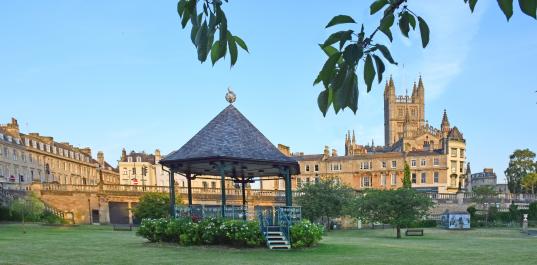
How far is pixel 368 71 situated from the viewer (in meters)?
2.30

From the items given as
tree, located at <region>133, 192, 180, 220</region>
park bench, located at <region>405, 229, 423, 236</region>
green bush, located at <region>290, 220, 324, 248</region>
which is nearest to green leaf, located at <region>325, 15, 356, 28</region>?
green bush, located at <region>290, 220, 324, 248</region>

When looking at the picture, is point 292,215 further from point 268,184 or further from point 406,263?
Result: point 268,184

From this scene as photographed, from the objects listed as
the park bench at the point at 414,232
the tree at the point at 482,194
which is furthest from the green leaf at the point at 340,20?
the tree at the point at 482,194

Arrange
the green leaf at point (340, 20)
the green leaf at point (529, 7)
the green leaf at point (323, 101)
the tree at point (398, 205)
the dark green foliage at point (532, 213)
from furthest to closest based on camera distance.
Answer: the dark green foliage at point (532, 213) < the tree at point (398, 205) < the green leaf at point (323, 101) < the green leaf at point (340, 20) < the green leaf at point (529, 7)

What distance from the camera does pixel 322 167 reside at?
103 meters

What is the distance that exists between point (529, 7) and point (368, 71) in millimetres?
634

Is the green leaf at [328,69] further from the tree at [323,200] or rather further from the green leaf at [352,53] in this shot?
the tree at [323,200]

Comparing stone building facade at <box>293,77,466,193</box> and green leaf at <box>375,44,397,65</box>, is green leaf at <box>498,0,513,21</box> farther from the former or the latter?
stone building facade at <box>293,77,466,193</box>

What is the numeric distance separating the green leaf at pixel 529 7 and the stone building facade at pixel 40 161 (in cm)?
6722

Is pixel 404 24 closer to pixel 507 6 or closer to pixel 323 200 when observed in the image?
pixel 507 6

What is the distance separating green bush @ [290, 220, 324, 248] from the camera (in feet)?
79.1

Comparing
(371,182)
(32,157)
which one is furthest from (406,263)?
(371,182)

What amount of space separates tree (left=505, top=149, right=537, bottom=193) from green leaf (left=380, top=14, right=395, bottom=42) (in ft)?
356

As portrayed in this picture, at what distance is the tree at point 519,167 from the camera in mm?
100812
